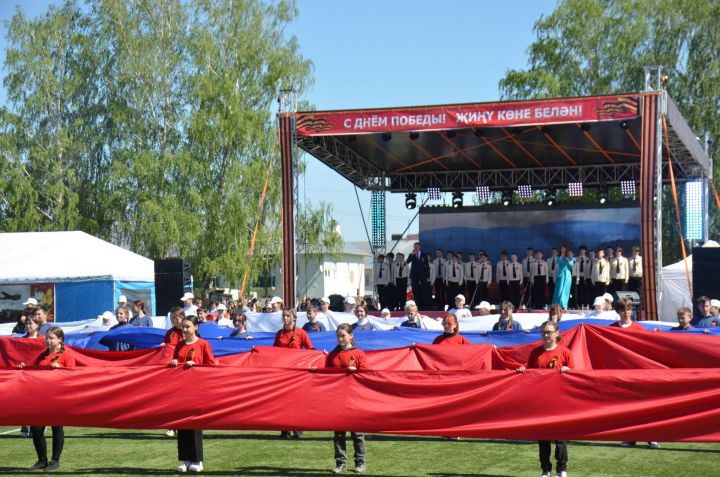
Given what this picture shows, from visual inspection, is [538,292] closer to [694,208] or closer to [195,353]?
[694,208]

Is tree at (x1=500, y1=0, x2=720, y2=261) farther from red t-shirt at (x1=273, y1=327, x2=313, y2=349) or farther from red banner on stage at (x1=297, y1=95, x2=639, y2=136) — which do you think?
red t-shirt at (x1=273, y1=327, x2=313, y2=349)

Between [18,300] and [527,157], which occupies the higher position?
[527,157]

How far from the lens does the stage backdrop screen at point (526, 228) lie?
29.7 m

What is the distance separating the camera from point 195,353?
418 inches

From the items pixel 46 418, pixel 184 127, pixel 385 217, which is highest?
pixel 184 127

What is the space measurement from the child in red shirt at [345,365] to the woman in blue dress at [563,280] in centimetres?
1625

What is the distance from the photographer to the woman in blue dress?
26141mm

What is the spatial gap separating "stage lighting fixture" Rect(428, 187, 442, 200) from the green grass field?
18956mm

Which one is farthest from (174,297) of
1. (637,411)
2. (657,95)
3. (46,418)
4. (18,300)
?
(637,411)

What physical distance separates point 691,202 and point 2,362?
844 inches

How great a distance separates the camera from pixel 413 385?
963cm

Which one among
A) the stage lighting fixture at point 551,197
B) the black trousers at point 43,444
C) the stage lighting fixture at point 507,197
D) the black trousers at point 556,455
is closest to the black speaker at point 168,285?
the stage lighting fixture at point 507,197

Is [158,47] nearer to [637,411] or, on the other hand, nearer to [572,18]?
[572,18]

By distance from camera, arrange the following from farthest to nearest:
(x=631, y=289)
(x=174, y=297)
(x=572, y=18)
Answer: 1. (x=572, y=18)
2. (x=631, y=289)
3. (x=174, y=297)
